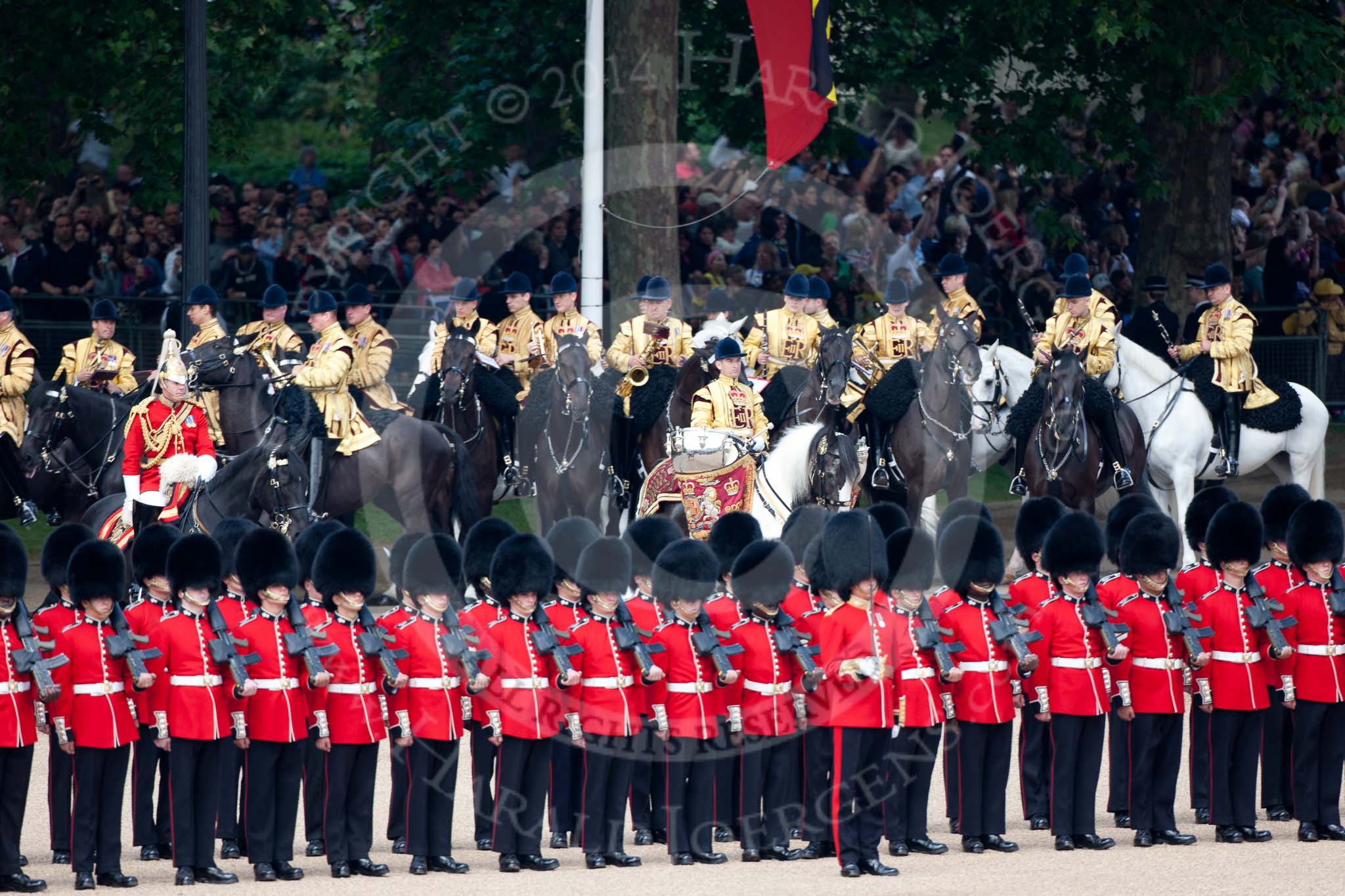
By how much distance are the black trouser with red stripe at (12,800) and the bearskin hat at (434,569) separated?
1930mm

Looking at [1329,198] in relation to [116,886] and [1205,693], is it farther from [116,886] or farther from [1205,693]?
[116,886]

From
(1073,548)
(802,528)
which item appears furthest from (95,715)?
(1073,548)

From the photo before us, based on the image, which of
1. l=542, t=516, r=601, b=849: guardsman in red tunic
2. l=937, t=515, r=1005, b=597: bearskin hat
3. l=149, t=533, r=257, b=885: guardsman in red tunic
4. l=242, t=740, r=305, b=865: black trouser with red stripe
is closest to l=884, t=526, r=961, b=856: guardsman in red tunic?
l=937, t=515, r=1005, b=597: bearskin hat

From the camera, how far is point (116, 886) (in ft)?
34.4

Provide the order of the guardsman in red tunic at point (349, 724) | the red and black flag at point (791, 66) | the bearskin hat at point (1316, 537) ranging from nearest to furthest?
the guardsman in red tunic at point (349, 724), the bearskin hat at point (1316, 537), the red and black flag at point (791, 66)

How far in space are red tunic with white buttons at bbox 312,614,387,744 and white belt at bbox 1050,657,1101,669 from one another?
3177mm

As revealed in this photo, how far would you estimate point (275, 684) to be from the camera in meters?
10.8

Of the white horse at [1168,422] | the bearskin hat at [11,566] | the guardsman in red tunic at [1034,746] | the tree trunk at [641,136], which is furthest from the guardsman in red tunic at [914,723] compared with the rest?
the tree trunk at [641,136]

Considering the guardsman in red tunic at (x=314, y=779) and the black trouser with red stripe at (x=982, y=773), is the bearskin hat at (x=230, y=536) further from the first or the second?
the black trouser with red stripe at (x=982, y=773)

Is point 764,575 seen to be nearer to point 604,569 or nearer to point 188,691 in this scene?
point 604,569

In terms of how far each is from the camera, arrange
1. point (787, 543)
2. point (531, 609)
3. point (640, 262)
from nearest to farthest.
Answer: point (531, 609), point (787, 543), point (640, 262)

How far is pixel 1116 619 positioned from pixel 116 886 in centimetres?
481

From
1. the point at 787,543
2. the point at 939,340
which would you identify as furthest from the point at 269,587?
the point at 939,340

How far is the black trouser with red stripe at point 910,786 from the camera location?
11.2 meters
